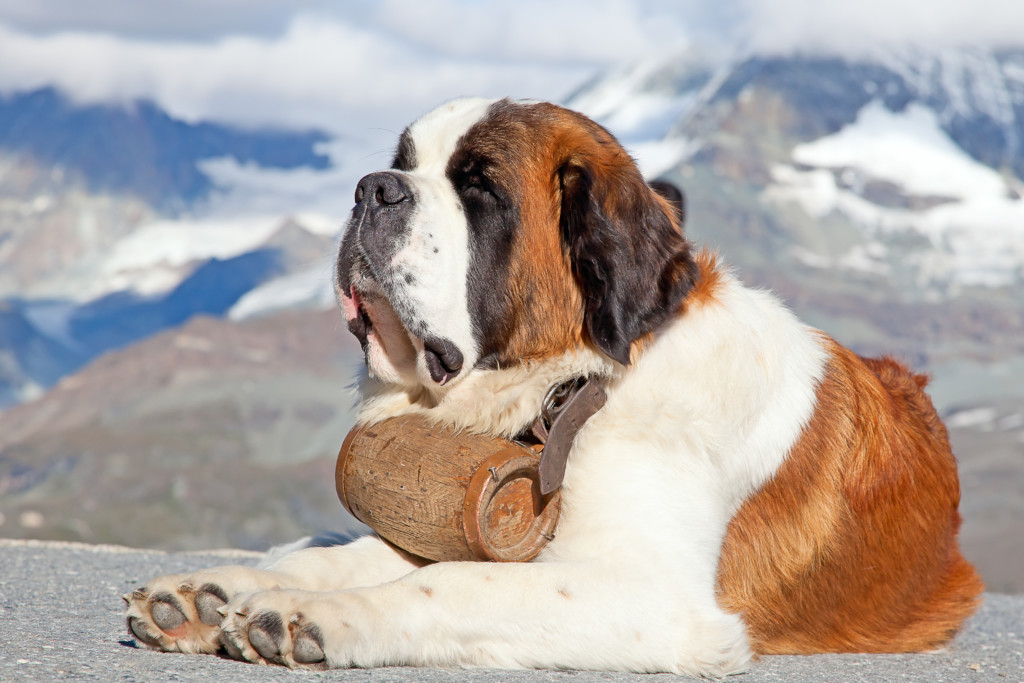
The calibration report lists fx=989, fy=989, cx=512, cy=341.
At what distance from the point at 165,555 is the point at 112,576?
1.48 metres

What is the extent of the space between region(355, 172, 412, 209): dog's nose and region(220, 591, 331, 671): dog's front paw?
1.38m

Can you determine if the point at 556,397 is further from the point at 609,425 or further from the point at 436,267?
the point at 436,267

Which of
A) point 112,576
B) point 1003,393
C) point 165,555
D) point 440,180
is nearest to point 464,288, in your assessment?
point 440,180

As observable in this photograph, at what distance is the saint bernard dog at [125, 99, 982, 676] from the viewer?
3.09m

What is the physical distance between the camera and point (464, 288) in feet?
11.7

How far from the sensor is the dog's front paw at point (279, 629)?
2.85 meters

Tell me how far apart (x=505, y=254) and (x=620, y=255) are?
0.43m

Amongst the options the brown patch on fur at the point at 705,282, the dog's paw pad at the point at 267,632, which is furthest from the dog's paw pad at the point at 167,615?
the brown patch on fur at the point at 705,282

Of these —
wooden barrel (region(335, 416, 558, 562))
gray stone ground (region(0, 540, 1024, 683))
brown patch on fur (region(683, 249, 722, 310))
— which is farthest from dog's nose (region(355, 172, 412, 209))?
gray stone ground (region(0, 540, 1024, 683))

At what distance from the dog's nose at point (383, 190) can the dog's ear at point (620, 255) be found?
0.60 meters

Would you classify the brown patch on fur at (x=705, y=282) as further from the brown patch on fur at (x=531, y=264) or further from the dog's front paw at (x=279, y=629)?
the dog's front paw at (x=279, y=629)

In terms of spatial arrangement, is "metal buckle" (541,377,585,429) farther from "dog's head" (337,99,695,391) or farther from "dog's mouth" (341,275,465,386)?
"dog's mouth" (341,275,465,386)

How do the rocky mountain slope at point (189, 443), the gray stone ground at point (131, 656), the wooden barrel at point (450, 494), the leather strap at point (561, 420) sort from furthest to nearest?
the rocky mountain slope at point (189, 443) < the leather strap at point (561, 420) < the wooden barrel at point (450, 494) < the gray stone ground at point (131, 656)

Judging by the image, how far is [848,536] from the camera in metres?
3.75
